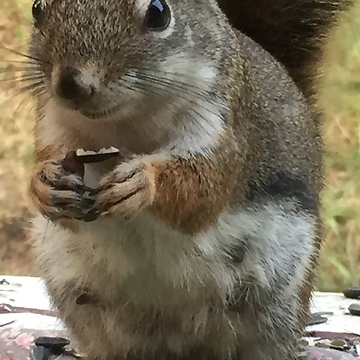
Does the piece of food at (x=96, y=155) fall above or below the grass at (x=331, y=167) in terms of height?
above

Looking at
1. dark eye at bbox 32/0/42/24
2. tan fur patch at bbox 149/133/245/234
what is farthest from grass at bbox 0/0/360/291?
dark eye at bbox 32/0/42/24

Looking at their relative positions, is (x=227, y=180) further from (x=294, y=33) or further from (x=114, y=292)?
(x=294, y=33)

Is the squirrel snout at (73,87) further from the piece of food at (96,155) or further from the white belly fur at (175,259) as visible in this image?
the white belly fur at (175,259)

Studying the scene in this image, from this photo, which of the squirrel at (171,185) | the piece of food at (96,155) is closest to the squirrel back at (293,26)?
the squirrel at (171,185)

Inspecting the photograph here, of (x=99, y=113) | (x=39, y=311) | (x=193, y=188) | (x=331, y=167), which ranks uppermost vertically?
(x=99, y=113)

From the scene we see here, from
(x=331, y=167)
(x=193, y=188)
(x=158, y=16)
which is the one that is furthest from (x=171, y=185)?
(x=331, y=167)

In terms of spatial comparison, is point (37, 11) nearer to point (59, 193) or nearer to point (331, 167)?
point (59, 193)

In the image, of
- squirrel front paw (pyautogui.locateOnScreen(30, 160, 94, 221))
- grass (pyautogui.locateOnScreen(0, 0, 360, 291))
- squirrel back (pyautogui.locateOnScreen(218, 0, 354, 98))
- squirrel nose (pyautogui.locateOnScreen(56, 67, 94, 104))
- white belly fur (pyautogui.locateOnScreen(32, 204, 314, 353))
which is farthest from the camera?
grass (pyautogui.locateOnScreen(0, 0, 360, 291))

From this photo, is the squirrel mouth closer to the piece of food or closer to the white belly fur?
the piece of food
